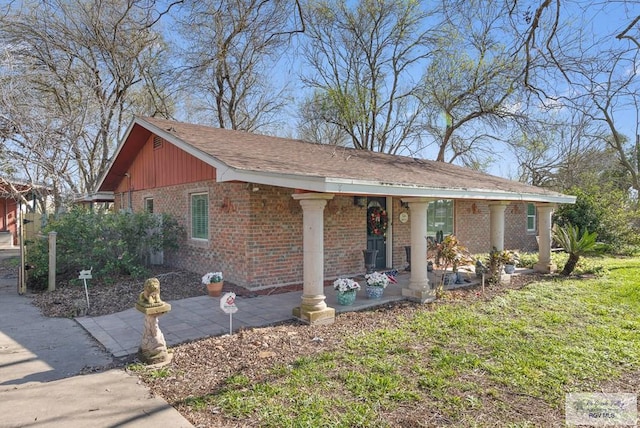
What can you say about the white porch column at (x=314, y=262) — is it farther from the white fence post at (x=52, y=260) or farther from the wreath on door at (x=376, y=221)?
the white fence post at (x=52, y=260)

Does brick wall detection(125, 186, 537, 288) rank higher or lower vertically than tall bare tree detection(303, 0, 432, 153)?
lower

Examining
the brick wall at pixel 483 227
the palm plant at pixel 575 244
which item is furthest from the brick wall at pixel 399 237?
the palm plant at pixel 575 244

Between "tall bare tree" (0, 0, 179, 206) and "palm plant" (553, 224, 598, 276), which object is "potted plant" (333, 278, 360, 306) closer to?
"palm plant" (553, 224, 598, 276)

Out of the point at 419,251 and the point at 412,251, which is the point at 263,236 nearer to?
the point at 412,251

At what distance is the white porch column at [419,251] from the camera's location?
6.88 m

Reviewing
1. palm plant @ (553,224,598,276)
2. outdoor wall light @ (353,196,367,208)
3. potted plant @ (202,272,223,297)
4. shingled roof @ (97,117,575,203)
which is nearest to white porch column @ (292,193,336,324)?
shingled roof @ (97,117,575,203)

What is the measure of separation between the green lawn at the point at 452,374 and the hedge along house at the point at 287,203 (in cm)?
135

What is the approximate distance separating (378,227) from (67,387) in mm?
7491

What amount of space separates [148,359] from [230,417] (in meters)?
1.54

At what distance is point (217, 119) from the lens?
829 inches

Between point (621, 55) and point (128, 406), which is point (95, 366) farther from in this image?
Answer: point (621, 55)

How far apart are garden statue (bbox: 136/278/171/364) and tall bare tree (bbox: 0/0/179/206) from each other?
8758 mm

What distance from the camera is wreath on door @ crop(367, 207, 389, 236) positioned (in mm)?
9766

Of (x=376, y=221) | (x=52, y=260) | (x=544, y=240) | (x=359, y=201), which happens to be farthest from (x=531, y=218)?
(x=52, y=260)
